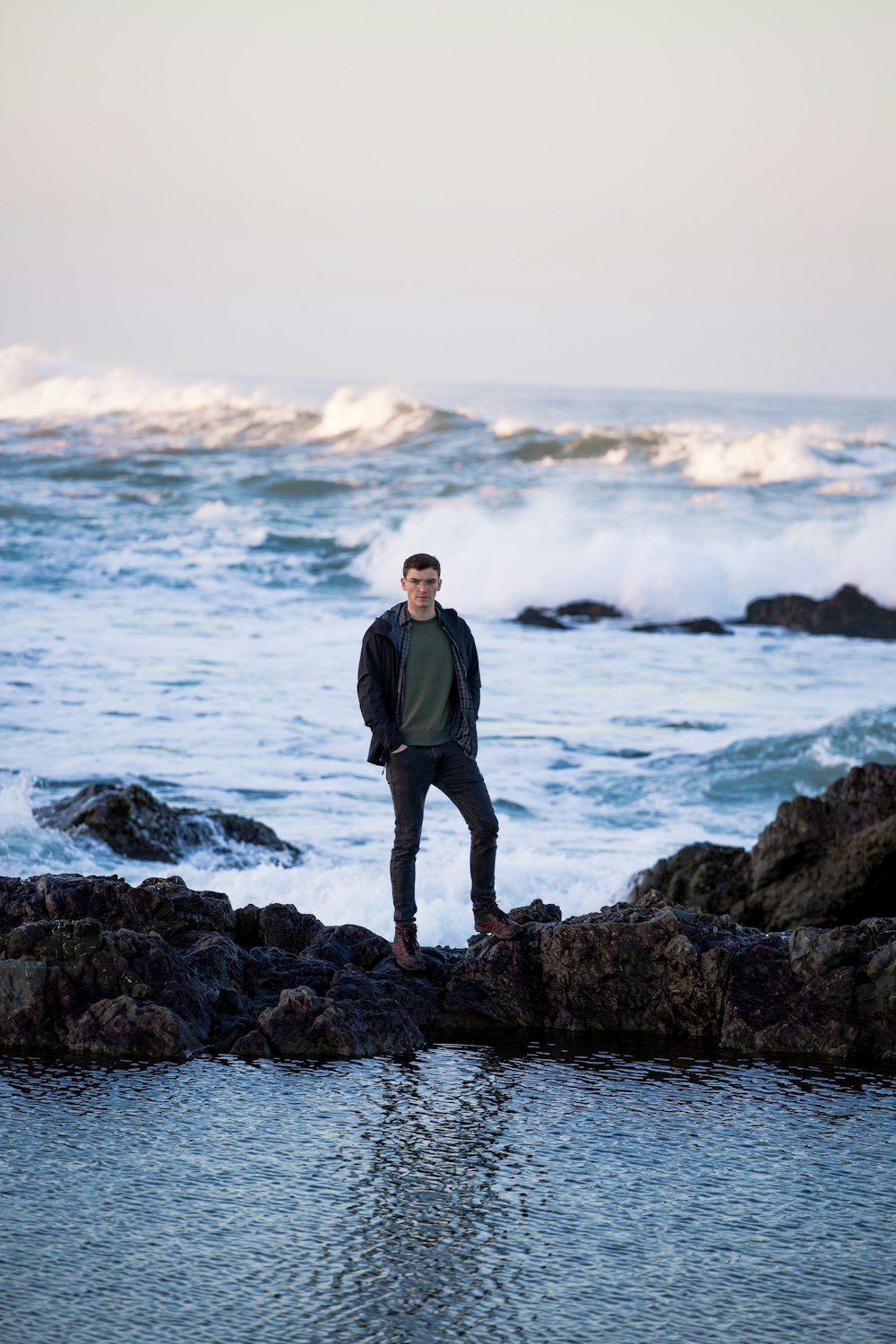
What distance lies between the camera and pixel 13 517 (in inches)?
1350

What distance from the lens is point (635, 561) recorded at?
28781mm

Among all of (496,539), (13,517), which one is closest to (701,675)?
(496,539)

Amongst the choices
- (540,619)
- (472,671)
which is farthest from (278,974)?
(540,619)

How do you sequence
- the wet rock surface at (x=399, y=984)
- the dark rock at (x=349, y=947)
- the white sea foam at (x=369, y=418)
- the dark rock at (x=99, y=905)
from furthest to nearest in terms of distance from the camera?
1. the white sea foam at (x=369, y=418)
2. the dark rock at (x=349, y=947)
3. the dark rock at (x=99, y=905)
4. the wet rock surface at (x=399, y=984)

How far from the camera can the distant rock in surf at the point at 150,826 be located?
28.0ft

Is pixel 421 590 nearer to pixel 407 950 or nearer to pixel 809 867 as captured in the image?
pixel 407 950

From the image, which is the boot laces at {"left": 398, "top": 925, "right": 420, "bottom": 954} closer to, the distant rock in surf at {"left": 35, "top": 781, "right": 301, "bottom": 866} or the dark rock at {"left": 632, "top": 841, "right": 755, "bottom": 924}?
the dark rock at {"left": 632, "top": 841, "right": 755, "bottom": 924}

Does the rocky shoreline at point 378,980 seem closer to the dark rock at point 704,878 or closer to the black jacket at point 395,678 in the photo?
the black jacket at point 395,678

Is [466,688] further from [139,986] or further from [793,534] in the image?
[793,534]

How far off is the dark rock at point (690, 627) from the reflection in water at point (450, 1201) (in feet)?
60.6

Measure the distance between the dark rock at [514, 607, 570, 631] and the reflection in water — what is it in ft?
61.2

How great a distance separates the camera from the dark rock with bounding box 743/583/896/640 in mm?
22938

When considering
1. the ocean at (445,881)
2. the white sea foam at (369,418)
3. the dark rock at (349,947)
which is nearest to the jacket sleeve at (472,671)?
the dark rock at (349,947)

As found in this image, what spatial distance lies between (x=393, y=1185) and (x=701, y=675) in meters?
15.5
